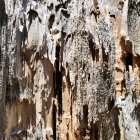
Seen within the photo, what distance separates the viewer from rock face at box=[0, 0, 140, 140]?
11.6ft

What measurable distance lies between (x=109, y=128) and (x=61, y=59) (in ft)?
2.18

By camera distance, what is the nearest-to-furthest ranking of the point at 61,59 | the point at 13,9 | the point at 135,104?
the point at 135,104
the point at 61,59
the point at 13,9

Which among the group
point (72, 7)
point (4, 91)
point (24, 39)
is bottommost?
point (4, 91)

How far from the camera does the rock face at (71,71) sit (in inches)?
140

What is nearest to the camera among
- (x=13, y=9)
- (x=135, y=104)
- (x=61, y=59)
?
(x=135, y=104)

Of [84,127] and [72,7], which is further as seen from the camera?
[72,7]

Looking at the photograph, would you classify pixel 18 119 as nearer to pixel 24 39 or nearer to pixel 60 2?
pixel 24 39

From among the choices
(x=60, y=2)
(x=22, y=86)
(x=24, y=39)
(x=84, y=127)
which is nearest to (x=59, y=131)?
(x=84, y=127)

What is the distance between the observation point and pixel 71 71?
368 cm

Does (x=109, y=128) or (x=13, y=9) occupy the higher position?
(x=13, y=9)

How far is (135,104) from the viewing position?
3430 millimetres

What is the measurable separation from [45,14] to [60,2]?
16cm

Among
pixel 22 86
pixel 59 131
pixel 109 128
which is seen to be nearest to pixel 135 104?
pixel 109 128

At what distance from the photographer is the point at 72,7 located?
12.7 ft
